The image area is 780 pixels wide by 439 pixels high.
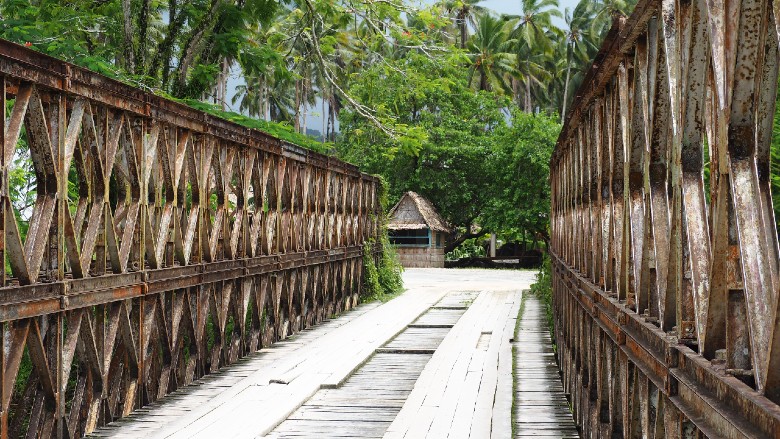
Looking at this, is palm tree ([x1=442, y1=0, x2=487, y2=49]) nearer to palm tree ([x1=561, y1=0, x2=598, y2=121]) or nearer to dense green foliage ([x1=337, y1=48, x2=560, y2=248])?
palm tree ([x1=561, y1=0, x2=598, y2=121])

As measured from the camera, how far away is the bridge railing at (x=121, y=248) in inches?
233

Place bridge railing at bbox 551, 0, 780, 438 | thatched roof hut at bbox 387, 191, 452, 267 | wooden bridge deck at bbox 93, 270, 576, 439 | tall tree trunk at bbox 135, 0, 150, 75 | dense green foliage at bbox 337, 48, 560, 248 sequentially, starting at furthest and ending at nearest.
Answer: thatched roof hut at bbox 387, 191, 452, 267, dense green foliage at bbox 337, 48, 560, 248, tall tree trunk at bbox 135, 0, 150, 75, wooden bridge deck at bbox 93, 270, 576, 439, bridge railing at bbox 551, 0, 780, 438

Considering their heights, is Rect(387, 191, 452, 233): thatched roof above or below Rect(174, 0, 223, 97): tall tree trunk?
below

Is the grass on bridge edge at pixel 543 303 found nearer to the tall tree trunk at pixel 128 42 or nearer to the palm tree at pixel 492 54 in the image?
the tall tree trunk at pixel 128 42

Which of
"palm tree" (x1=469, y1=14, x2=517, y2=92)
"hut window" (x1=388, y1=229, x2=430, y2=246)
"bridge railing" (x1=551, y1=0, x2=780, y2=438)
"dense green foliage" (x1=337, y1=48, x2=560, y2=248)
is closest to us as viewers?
Answer: "bridge railing" (x1=551, y1=0, x2=780, y2=438)

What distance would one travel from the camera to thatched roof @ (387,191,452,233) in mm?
41606

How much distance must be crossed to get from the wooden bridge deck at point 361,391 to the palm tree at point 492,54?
39332 mm

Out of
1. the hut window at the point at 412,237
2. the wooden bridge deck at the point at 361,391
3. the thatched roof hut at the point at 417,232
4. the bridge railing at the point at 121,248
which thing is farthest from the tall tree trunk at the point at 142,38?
the hut window at the point at 412,237

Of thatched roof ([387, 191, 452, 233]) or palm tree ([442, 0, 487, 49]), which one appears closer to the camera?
thatched roof ([387, 191, 452, 233])

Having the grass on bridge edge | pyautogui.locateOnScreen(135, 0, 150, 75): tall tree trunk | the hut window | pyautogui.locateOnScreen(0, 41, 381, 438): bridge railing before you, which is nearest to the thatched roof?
the hut window

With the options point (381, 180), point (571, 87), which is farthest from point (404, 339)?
point (571, 87)

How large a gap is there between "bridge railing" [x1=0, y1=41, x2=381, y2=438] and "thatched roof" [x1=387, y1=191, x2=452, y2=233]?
27.9m

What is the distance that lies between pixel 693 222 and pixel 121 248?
5631 mm

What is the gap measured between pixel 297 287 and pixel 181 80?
4.72 meters
